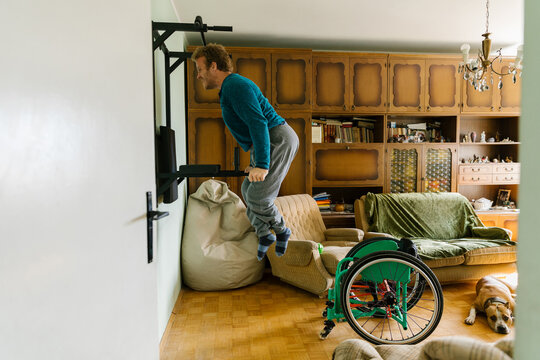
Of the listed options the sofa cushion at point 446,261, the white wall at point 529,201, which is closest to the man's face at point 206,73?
the white wall at point 529,201

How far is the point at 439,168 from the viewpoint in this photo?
15.0ft

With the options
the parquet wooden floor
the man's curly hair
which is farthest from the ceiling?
the parquet wooden floor

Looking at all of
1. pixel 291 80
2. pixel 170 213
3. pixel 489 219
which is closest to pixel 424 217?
pixel 489 219

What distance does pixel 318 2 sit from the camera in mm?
3309

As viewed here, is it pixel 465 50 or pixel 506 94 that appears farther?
pixel 506 94

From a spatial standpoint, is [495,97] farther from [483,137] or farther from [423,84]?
[423,84]

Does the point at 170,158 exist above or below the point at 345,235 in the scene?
above

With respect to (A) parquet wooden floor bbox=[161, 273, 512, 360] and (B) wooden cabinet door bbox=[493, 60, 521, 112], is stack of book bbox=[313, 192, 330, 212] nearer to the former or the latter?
(A) parquet wooden floor bbox=[161, 273, 512, 360]

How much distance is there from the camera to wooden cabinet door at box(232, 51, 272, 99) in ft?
13.5

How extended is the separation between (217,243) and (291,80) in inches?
80.3

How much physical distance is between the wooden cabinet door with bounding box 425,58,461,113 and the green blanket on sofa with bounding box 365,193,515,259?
1146 mm

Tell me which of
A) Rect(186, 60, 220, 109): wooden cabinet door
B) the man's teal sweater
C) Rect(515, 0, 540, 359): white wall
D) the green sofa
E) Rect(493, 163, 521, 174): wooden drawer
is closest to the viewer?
Rect(515, 0, 540, 359): white wall

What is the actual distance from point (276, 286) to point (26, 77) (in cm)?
338

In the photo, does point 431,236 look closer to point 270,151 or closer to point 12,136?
point 270,151
